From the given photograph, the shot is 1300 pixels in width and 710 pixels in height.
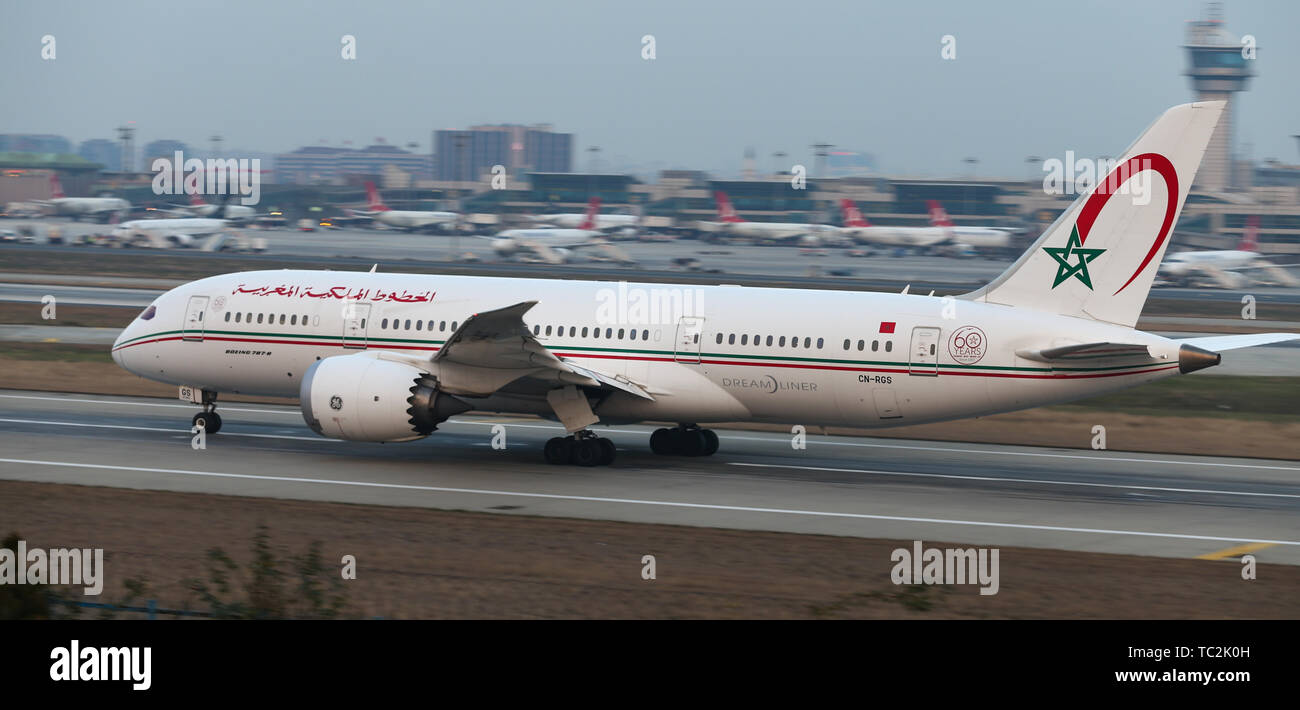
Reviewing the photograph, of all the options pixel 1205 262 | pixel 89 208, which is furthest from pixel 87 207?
pixel 1205 262

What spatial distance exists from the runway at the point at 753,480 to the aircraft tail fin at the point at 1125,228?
4.03 meters

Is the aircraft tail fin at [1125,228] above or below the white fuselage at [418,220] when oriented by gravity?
below

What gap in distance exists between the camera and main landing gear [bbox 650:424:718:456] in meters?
31.0

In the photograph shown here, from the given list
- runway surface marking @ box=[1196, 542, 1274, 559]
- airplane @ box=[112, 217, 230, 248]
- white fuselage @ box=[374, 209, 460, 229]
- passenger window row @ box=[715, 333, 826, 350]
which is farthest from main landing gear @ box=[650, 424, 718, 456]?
white fuselage @ box=[374, 209, 460, 229]

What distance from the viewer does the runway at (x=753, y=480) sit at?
77.2ft

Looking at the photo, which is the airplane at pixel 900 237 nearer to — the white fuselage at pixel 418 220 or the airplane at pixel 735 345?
the white fuselage at pixel 418 220

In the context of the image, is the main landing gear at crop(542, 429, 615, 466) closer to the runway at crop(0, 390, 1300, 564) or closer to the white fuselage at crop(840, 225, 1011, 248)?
the runway at crop(0, 390, 1300, 564)

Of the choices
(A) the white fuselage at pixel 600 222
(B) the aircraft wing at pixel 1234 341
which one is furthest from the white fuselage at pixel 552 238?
(B) the aircraft wing at pixel 1234 341

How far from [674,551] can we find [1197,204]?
5905 inches

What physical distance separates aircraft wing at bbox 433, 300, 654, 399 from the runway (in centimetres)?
188

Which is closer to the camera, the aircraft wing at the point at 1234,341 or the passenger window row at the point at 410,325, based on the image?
the aircraft wing at the point at 1234,341

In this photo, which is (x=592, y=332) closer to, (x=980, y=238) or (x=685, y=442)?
(x=685, y=442)

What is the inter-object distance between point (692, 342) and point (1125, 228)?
30.6 ft
